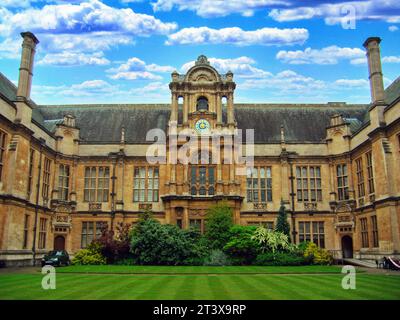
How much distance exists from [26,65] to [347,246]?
32353 millimetres

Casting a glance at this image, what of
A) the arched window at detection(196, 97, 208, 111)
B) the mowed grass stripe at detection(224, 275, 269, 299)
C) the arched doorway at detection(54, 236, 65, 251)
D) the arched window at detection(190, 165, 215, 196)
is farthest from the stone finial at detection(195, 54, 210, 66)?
the mowed grass stripe at detection(224, 275, 269, 299)

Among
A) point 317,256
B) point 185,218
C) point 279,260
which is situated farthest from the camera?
point 185,218

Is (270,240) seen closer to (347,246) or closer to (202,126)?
(347,246)

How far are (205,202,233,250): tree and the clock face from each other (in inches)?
323

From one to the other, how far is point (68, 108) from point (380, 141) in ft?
106

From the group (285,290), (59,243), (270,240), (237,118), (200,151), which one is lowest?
(285,290)

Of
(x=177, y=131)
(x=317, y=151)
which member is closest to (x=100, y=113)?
(x=177, y=131)

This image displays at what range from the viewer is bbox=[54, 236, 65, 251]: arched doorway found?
3503 cm

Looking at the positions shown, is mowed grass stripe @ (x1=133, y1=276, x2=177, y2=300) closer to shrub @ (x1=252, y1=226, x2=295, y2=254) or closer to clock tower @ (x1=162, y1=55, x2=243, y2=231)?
shrub @ (x1=252, y1=226, x2=295, y2=254)

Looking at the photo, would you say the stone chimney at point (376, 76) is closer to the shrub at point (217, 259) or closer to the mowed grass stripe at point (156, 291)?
the shrub at point (217, 259)

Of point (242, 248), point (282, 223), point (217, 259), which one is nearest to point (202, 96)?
point (282, 223)

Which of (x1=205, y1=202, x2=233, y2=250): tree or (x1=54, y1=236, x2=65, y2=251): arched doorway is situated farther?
(x1=54, y1=236, x2=65, y2=251): arched doorway

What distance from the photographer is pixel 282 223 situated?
32812 millimetres

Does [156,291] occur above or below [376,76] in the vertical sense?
below
